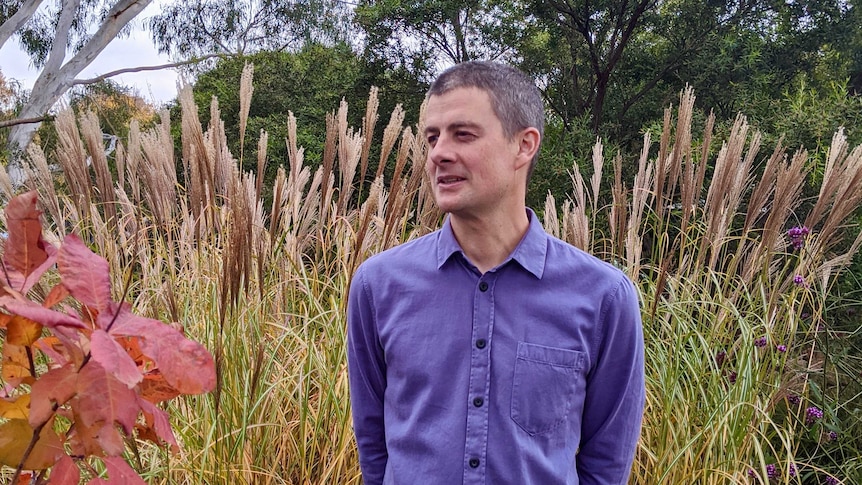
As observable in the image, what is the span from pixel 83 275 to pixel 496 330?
0.80 metres

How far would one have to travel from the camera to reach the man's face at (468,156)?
4.39ft

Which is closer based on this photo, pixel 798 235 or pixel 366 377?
pixel 366 377

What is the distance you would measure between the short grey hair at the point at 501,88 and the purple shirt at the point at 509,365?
0.22m

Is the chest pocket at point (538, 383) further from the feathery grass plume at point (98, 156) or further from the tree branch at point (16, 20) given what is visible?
the tree branch at point (16, 20)

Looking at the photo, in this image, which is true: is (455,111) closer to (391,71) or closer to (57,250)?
(57,250)

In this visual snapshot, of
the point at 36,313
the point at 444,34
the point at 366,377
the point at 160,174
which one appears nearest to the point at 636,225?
the point at 366,377

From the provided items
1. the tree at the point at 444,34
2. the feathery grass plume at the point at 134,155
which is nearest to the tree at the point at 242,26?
the tree at the point at 444,34

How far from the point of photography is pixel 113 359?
0.63m

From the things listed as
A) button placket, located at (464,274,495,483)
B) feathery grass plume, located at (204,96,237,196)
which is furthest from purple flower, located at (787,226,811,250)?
feathery grass plume, located at (204,96,237,196)

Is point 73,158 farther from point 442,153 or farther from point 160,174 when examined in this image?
point 442,153

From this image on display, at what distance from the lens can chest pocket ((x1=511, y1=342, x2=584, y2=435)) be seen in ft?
4.45

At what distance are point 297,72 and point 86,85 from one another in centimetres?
711

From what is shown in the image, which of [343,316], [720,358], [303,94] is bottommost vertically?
[720,358]

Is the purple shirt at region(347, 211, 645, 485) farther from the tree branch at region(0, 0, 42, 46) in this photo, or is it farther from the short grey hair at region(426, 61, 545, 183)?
the tree branch at region(0, 0, 42, 46)
